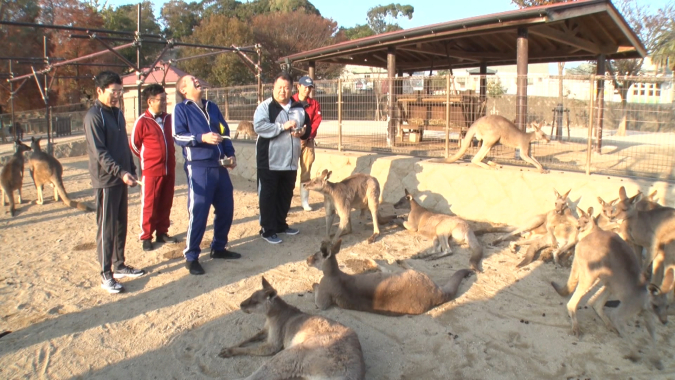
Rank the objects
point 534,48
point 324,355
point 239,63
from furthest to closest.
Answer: point 239,63, point 534,48, point 324,355

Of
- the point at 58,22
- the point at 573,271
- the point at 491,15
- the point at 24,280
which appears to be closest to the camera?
the point at 573,271

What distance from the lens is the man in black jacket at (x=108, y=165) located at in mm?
4777

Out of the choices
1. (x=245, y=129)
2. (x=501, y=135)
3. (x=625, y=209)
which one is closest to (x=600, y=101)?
(x=501, y=135)

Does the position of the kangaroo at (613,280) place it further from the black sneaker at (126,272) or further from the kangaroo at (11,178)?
the kangaroo at (11,178)

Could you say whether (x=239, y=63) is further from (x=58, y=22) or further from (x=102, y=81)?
(x=102, y=81)

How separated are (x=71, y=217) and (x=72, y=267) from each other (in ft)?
8.91

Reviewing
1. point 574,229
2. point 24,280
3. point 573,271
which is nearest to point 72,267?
point 24,280

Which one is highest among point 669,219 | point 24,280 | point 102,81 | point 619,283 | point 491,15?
point 491,15

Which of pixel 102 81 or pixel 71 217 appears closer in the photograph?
pixel 102 81

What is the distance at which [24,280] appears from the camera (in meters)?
5.20

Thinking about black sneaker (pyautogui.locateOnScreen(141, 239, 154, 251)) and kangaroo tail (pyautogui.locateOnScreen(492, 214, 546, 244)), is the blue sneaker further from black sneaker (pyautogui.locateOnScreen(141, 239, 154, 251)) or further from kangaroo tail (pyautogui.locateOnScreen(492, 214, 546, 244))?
kangaroo tail (pyautogui.locateOnScreen(492, 214, 546, 244))

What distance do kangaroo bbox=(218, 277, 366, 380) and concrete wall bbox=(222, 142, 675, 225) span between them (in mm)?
4442

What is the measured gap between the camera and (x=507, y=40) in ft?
40.6

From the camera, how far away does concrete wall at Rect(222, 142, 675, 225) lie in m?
6.47
